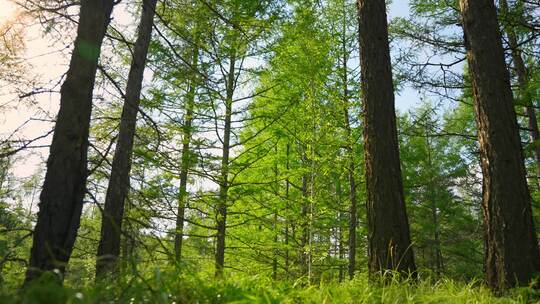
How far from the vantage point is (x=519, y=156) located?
4672 mm

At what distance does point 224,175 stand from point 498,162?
5006mm

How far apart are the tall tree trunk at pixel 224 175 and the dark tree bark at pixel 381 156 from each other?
3608 mm

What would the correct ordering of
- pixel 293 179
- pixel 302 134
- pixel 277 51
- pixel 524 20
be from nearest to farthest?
pixel 524 20 < pixel 277 51 < pixel 302 134 < pixel 293 179

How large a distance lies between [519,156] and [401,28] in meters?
5.34

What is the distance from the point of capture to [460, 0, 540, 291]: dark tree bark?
14.4 feet

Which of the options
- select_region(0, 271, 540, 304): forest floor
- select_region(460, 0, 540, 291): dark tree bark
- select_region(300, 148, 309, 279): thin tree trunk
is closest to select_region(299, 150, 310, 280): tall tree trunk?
select_region(300, 148, 309, 279): thin tree trunk

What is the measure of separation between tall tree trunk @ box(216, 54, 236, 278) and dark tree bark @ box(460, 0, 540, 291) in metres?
4.57

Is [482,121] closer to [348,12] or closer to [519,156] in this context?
[519,156]

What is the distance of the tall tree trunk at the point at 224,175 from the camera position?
8070mm

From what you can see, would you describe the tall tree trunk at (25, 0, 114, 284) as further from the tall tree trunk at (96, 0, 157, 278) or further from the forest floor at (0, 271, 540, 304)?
the tall tree trunk at (96, 0, 157, 278)

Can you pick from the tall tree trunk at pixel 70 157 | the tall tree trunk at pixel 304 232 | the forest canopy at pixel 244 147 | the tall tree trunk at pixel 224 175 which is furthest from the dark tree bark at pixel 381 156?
the tall tree trunk at pixel 304 232

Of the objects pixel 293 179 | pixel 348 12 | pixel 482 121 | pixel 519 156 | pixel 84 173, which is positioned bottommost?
pixel 84 173

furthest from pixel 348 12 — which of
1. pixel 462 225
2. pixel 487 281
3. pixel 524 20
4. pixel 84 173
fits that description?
pixel 462 225

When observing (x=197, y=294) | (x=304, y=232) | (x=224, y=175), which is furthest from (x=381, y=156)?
(x=304, y=232)
